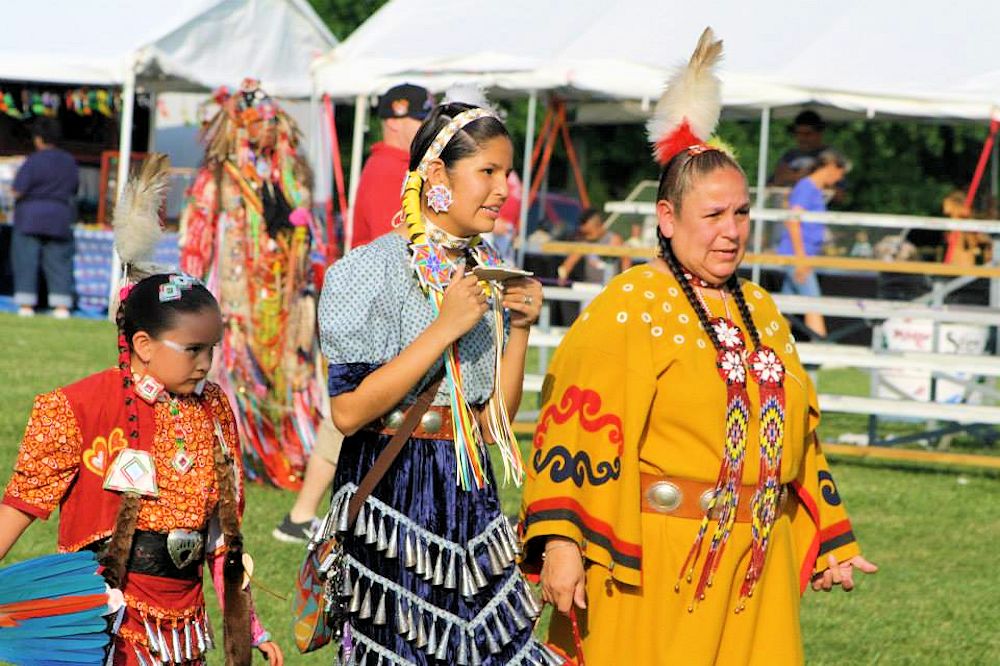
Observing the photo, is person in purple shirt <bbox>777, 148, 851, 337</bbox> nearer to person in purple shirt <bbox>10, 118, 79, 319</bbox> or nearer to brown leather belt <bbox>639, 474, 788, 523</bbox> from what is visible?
brown leather belt <bbox>639, 474, 788, 523</bbox>

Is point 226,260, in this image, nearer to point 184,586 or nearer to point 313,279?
point 313,279

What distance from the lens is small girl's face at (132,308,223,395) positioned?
126 inches

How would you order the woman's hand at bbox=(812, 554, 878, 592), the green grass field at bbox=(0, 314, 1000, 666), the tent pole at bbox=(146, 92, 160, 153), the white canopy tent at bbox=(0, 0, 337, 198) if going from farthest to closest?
1. the tent pole at bbox=(146, 92, 160, 153)
2. the white canopy tent at bbox=(0, 0, 337, 198)
3. the green grass field at bbox=(0, 314, 1000, 666)
4. the woman's hand at bbox=(812, 554, 878, 592)

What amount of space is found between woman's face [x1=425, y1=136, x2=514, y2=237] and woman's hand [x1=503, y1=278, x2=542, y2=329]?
129mm

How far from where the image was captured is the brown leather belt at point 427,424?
3254 millimetres

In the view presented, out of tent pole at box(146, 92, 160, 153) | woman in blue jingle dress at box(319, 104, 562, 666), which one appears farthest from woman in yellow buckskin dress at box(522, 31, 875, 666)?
tent pole at box(146, 92, 160, 153)

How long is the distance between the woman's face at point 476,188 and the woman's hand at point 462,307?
18cm

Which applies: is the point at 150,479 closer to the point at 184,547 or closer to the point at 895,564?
the point at 184,547

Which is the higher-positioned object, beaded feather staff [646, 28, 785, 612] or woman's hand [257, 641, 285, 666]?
beaded feather staff [646, 28, 785, 612]

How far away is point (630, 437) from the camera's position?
3.24 metres

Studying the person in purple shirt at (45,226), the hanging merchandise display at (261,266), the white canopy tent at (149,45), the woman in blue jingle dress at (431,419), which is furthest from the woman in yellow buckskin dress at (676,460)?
the person in purple shirt at (45,226)

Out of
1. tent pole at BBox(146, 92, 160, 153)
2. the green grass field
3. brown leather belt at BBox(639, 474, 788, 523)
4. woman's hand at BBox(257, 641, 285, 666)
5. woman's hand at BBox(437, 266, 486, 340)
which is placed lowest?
the green grass field

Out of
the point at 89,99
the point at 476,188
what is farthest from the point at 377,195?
the point at 89,99

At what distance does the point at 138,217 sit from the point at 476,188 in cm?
78
